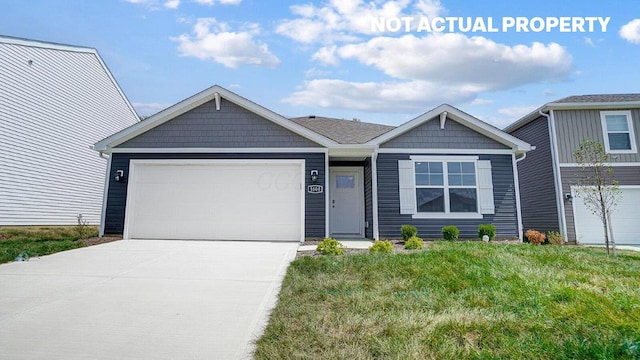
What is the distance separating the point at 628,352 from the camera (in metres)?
2.30

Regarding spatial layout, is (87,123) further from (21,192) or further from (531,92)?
(531,92)

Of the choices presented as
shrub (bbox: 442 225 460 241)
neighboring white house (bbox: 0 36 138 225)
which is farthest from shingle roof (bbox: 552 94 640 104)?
neighboring white house (bbox: 0 36 138 225)

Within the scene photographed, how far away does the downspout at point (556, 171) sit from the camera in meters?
10.6

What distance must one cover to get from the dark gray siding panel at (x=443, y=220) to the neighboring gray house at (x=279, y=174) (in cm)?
3

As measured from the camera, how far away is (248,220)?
9023 millimetres

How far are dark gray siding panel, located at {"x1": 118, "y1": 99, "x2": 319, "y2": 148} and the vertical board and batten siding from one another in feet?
28.5

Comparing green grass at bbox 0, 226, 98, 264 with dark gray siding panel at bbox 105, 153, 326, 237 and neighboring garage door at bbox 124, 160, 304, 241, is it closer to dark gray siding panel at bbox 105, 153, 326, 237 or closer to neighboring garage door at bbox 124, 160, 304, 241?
dark gray siding panel at bbox 105, 153, 326, 237

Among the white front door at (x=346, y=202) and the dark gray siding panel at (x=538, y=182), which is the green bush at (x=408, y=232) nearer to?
the white front door at (x=346, y=202)

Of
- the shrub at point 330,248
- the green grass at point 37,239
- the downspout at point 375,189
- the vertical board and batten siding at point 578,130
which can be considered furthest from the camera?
the vertical board and batten siding at point 578,130

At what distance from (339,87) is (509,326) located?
54.5 ft

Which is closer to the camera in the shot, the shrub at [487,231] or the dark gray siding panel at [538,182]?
the shrub at [487,231]

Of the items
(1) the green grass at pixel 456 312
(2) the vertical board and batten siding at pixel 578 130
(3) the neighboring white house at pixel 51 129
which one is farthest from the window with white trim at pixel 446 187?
(3) the neighboring white house at pixel 51 129

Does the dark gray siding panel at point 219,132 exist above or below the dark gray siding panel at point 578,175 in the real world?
above

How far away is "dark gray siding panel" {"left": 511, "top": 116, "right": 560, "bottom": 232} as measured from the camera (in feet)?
37.0
